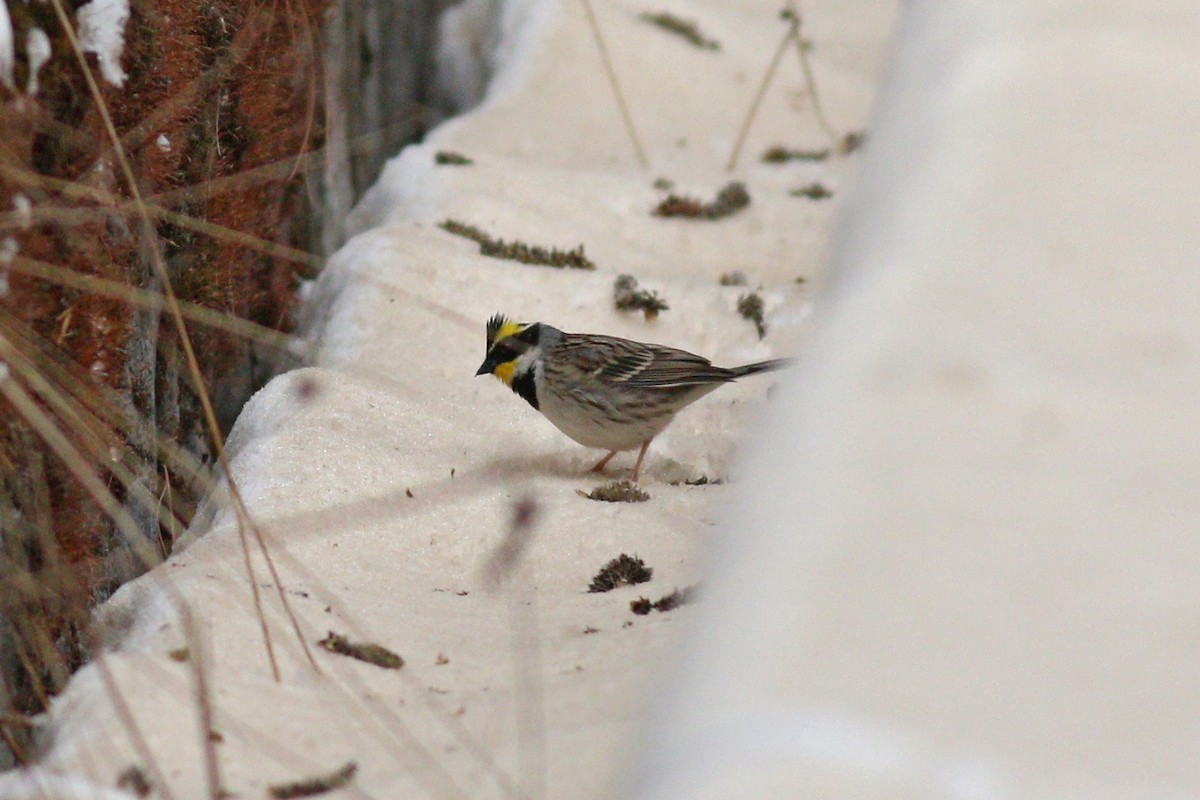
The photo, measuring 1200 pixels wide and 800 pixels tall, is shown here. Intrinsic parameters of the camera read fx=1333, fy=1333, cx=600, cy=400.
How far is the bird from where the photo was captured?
213 inches

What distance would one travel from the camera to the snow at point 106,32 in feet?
12.2

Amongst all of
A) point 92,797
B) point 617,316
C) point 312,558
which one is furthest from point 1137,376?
point 617,316

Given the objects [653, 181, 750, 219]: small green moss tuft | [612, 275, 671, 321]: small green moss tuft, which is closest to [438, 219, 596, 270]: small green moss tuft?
[612, 275, 671, 321]: small green moss tuft

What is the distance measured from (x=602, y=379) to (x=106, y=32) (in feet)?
7.74

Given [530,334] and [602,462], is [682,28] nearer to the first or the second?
[530,334]

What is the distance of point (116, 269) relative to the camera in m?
3.96

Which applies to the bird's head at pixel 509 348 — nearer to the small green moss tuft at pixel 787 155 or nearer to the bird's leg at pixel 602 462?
the bird's leg at pixel 602 462

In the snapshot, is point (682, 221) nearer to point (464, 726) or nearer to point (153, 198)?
point (153, 198)

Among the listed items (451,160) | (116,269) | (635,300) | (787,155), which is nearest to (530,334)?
(635,300)

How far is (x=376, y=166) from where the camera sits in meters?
9.55

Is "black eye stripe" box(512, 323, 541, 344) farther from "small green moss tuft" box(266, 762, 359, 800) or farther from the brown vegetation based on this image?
"small green moss tuft" box(266, 762, 359, 800)

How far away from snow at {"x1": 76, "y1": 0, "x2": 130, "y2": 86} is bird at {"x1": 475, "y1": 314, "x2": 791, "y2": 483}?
1944 millimetres

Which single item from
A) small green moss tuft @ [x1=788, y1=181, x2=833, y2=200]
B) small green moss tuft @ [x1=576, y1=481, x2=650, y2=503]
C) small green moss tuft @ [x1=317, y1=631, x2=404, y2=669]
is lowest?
small green moss tuft @ [x1=576, y1=481, x2=650, y2=503]

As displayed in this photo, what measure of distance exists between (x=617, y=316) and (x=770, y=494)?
16.7 feet
